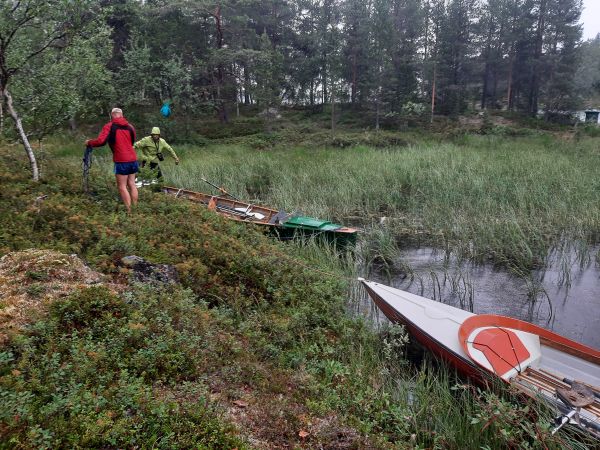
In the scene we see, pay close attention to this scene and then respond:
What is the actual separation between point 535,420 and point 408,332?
1845 mm

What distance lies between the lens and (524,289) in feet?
23.8

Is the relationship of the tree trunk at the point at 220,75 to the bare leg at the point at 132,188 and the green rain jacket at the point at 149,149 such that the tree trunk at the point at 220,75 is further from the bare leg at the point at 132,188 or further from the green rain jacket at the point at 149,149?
the bare leg at the point at 132,188

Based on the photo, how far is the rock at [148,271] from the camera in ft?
16.0

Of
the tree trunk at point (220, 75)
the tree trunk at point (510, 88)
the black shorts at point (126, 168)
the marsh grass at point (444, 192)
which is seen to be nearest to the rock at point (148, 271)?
the black shorts at point (126, 168)

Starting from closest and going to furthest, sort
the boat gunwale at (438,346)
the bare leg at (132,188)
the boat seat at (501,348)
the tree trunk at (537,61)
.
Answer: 1. the boat gunwale at (438,346)
2. the boat seat at (501,348)
3. the bare leg at (132,188)
4. the tree trunk at (537,61)

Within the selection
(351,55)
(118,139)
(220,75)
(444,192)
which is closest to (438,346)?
(118,139)

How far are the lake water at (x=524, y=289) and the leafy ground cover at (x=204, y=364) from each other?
6.57ft


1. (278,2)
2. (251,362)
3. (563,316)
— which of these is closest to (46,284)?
(251,362)

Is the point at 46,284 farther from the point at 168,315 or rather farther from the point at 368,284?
the point at 368,284

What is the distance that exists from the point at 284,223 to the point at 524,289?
453 cm

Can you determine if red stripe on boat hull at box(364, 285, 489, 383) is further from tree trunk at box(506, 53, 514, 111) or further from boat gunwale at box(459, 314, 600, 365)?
tree trunk at box(506, 53, 514, 111)

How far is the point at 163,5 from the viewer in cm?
2394

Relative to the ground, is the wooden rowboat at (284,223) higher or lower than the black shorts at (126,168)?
lower

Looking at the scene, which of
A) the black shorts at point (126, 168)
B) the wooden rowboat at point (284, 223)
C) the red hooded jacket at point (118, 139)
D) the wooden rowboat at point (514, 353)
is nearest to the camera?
the wooden rowboat at point (514, 353)
